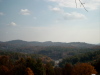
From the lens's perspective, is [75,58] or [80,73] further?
[75,58]

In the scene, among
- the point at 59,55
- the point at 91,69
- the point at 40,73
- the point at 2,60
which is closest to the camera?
the point at 91,69

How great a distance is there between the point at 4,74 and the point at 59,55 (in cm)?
14172

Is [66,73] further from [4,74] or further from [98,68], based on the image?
[4,74]

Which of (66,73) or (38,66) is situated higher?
(38,66)

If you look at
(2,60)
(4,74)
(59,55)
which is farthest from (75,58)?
(59,55)

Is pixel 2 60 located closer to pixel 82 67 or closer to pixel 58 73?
pixel 58 73

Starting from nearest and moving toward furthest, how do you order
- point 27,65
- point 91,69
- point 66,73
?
1. point 91,69
2. point 27,65
3. point 66,73

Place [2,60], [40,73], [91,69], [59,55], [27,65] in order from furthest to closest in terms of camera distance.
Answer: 1. [59,55]
2. [2,60]
3. [27,65]
4. [40,73]
5. [91,69]

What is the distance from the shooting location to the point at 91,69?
33.0m

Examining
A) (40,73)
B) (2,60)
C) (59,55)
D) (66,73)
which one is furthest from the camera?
(59,55)

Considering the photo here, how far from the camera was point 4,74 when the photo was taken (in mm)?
42938

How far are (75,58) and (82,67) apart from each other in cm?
5667

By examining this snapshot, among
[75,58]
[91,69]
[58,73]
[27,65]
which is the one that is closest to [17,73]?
[27,65]

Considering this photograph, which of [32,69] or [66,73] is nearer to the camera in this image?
[32,69]
